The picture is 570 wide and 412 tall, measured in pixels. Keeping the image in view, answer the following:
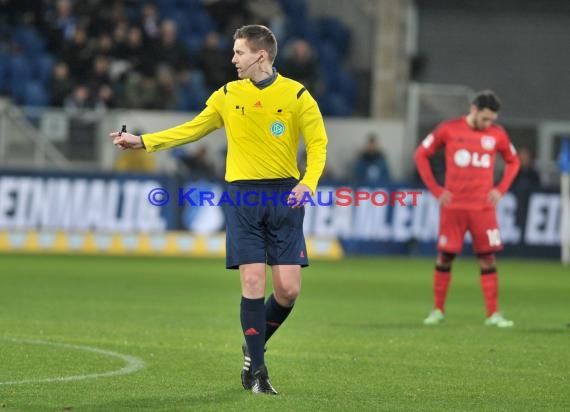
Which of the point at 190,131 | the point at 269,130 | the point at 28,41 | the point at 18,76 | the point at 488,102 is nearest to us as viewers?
the point at 269,130

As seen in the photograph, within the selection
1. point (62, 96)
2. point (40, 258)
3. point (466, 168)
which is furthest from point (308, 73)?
point (466, 168)

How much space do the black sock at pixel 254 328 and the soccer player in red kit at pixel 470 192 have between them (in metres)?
5.41

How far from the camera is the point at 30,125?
80.3 ft

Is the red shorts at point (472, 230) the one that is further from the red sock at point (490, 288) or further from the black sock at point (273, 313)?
the black sock at point (273, 313)

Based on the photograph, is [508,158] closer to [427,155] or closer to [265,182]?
[427,155]

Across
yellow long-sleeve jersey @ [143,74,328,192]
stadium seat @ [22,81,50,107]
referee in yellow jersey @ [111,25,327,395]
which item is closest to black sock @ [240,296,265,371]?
referee in yellow jersey @ [111,25,327,395]

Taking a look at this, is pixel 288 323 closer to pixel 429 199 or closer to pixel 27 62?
pixel 429 199

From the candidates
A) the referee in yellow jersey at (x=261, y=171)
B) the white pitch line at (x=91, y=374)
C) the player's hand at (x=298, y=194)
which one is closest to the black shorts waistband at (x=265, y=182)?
the referee in yellow jersey at (x=261, y=171)

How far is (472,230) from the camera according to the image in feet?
44.7

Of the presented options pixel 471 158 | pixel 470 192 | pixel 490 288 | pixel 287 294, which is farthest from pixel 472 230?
pixel 287 294

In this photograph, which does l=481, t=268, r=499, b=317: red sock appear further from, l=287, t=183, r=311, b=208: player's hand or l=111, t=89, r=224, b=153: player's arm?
l=287, t=183, r=311, b=208: player's hand

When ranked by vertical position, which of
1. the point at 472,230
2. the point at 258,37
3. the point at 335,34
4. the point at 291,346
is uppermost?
the point at 335,34

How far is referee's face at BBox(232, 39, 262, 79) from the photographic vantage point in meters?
8.26

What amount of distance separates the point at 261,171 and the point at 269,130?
256 mm
